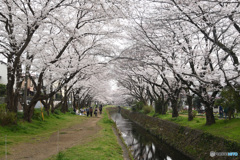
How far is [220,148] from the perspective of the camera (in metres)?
7.71

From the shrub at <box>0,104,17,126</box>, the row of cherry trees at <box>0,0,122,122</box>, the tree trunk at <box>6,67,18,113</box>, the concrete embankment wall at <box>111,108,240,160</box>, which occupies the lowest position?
→ the concrete embankment wall at <box>111,108,240,160</box>

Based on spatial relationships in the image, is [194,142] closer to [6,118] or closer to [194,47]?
[194,47]

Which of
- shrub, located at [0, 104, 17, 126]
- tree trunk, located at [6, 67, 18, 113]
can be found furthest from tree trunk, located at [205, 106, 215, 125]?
tree trunk, located at [6, 67, 18, 113]

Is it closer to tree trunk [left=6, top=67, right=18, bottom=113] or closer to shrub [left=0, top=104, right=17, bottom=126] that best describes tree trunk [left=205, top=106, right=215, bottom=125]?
shrub [left=0, top=104, right=17, bottom=126]

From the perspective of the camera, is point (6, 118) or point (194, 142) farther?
point (6, 118)

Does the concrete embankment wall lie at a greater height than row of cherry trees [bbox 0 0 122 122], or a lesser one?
lesser

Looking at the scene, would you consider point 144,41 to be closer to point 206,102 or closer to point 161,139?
point 206,102

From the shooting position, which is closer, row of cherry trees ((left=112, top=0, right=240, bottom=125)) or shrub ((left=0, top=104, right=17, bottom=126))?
row of cherry trees ((left=112, top=0, right=240, bottom=125))

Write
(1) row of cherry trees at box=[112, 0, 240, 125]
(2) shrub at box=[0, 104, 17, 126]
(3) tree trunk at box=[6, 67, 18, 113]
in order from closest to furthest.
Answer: (1) row of cherry trees at box=[112, 0, 240, 125]
(2) shrub at box=[0, 104, 17, 126]
(3) tree trunk at box=[6, 67, 18, 113]

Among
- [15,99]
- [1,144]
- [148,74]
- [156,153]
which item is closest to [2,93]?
[15,99]

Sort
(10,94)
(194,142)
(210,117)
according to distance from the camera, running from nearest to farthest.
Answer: (194,142) < (210,117) < (10,94)

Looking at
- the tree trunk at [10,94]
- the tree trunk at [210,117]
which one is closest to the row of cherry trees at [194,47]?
the tree trunk at [210,117]

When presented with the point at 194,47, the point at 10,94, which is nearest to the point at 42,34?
the point at 10,94

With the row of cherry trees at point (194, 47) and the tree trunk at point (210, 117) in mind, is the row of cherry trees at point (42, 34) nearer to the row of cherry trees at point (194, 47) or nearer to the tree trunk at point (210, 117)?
the row of cherry trees at point (194, 47)
